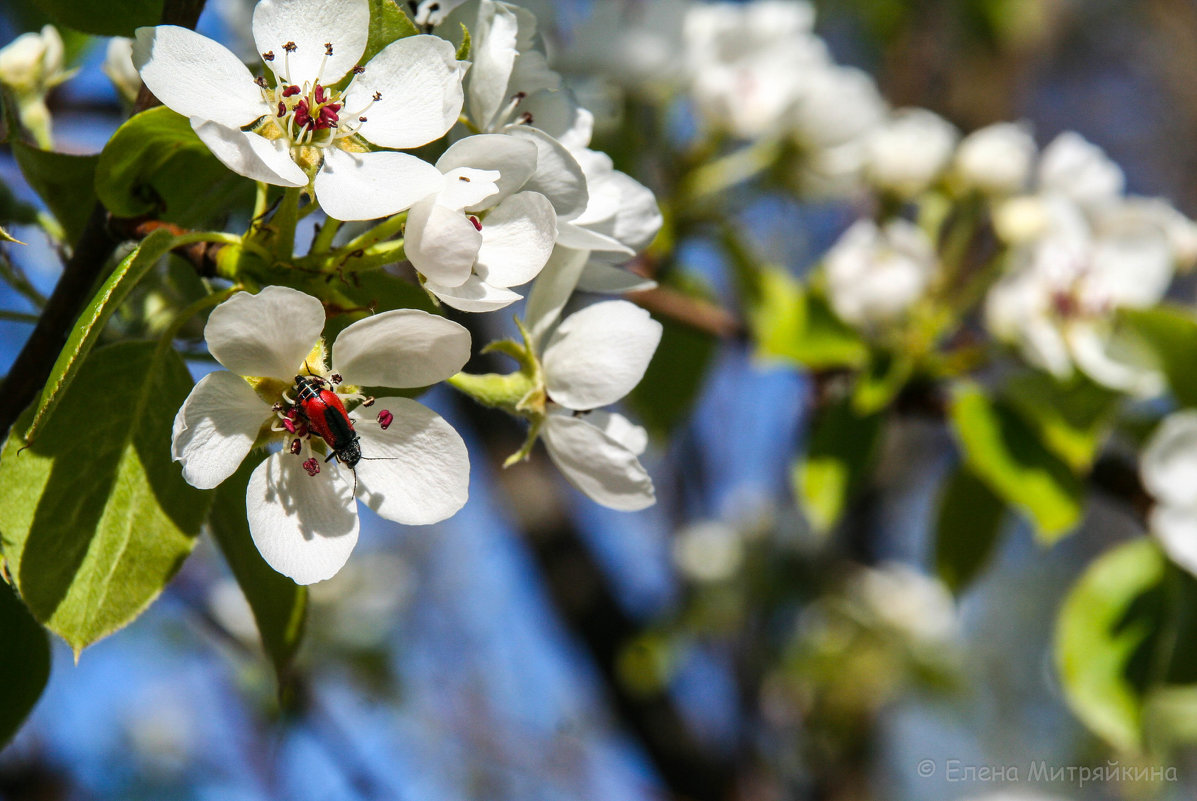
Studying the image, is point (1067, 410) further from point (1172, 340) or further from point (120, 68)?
point (120, 68)

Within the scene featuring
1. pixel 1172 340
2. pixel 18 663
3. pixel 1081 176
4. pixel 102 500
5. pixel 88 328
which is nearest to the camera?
pixel 88 328

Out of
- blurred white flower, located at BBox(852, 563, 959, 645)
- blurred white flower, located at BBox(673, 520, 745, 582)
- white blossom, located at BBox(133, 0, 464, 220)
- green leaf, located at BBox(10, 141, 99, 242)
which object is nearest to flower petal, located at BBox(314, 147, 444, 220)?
white blossom, located at BBox(133, 0, 464, 220)

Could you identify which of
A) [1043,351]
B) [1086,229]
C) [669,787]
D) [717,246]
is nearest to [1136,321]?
[1043,351]

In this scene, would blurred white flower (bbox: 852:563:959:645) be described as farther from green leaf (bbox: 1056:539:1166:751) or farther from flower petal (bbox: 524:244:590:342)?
flower petal (bbox: 524:244:590:342)

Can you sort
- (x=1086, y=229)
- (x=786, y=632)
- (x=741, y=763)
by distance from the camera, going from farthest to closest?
(x=786, y=632)
(x=741, y=763)
(x=1086, y=229)

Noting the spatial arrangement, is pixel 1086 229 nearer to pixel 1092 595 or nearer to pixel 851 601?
pixel 1092 595

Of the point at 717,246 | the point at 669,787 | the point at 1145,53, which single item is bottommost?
the point at 669,787

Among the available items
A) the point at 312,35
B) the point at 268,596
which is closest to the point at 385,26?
the point at 312,35
